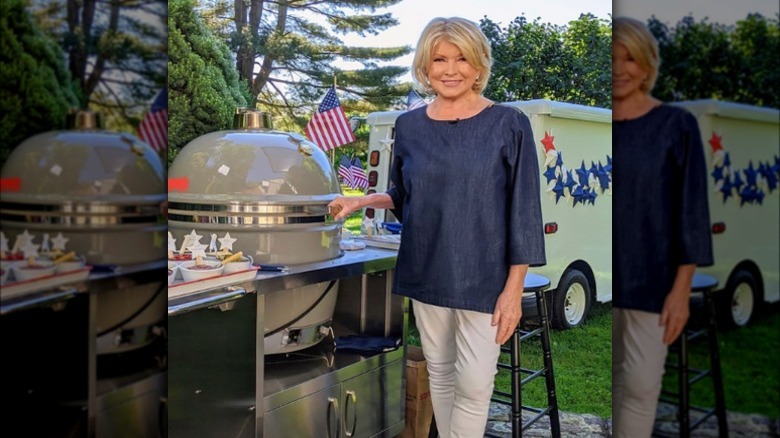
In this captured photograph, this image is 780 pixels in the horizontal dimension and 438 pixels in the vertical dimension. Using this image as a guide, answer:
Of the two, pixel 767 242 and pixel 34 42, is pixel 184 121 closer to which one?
pixel 34 42

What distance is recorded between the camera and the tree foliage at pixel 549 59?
8.73 feet

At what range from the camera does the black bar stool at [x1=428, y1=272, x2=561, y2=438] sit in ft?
8.93

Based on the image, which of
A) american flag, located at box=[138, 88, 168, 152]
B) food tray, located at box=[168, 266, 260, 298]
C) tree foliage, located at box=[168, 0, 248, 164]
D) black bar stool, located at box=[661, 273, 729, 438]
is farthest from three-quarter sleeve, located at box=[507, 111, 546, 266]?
american flag, located at box=[138, 88, 168, 152]

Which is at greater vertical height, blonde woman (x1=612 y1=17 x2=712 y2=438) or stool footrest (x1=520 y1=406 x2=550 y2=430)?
blonde woman (x1=612 y1=17 x2=712 y2=438)

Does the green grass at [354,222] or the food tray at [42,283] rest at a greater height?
the green grass at [354,222]

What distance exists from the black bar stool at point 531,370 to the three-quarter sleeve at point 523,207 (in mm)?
409

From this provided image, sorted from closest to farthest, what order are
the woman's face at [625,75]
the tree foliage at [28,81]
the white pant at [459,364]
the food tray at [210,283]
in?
the tree foliage at [28,81]
the food tray at [210,283]
the woman's face at [625,75]
the white pant at [459,364]

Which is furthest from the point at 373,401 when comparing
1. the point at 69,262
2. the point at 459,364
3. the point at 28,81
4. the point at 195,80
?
the point at 28,81

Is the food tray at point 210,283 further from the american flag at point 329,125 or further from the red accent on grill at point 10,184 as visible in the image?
the red accent on grill at point 10,184

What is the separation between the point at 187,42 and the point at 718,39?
169 centimetres

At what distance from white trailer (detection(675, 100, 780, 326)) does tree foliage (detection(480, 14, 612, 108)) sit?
69 centimetres

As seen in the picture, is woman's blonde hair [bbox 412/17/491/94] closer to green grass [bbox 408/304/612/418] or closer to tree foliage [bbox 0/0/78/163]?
green grass [bbox 408/304/612/418]

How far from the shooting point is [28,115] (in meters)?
0.92

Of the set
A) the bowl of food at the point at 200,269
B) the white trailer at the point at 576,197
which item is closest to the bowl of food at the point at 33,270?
the bowl of food at the point at 200,269
